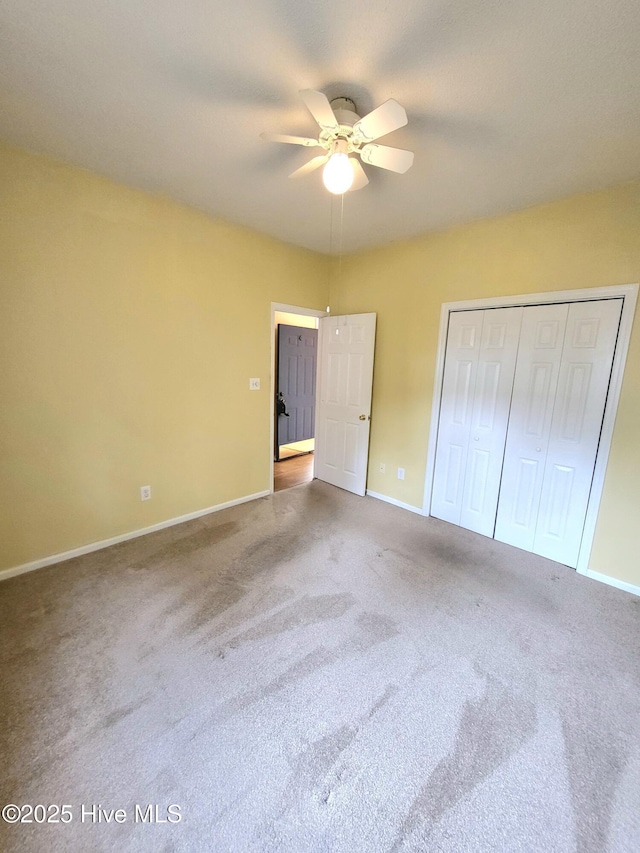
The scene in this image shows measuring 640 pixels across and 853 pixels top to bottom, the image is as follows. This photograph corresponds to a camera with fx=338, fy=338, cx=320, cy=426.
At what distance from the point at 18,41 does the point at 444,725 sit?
10.5ft

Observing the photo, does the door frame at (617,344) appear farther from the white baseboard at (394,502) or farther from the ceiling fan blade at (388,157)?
the ceiling fan blade at (388,157)

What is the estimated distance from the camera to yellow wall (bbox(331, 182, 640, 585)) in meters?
2.19

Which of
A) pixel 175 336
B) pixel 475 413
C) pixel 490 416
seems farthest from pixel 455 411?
pixel 175 336

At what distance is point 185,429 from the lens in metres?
2.94

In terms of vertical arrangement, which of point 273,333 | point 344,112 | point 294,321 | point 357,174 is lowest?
point 273,333

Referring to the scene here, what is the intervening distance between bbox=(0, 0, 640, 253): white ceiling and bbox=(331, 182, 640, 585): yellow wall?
0.84ft

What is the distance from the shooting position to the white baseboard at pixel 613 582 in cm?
227

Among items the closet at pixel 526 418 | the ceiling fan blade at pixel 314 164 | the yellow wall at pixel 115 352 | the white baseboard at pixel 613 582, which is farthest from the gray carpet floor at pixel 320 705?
the ceiling fan blade at pixel 314 164

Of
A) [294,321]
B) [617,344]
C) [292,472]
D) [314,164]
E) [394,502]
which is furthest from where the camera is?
[294,321]

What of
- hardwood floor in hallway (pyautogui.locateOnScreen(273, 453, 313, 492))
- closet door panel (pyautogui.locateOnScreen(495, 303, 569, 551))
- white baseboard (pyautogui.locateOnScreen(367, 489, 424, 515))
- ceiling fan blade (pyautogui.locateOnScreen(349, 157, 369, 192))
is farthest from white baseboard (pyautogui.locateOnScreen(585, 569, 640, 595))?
ceiling fan blade (pyautogui.locateOnScreen(349, 157, 369, 192))

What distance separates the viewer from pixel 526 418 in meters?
2.62

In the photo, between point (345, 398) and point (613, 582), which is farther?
point (345, 398)

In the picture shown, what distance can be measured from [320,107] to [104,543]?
117 inches

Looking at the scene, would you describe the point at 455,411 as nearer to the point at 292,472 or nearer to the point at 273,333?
the point at 273,333
